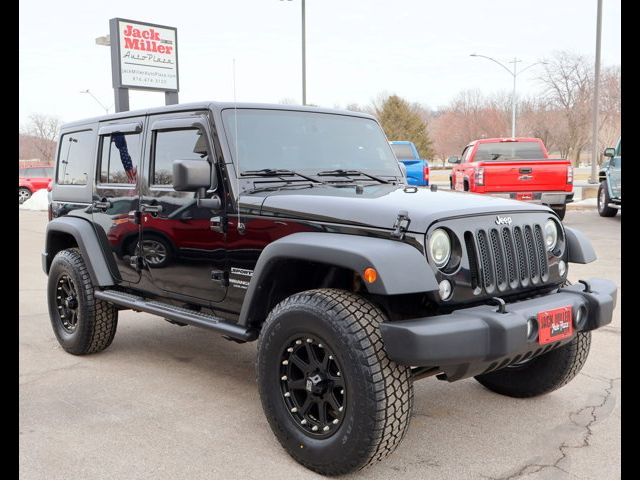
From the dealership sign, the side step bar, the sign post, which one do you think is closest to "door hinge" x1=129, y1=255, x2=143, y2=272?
the side step bar

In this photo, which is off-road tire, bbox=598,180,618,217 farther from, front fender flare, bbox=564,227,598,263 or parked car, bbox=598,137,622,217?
front fender flare, bbox=564,227,598,263

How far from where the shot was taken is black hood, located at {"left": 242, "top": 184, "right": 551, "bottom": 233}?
314cm

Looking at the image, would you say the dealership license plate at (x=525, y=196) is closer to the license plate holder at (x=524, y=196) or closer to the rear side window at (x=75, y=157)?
the license plate holder at (x=524, y=196)

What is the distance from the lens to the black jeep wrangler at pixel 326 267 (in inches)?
115

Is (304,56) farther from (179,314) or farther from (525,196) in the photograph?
(179,314)

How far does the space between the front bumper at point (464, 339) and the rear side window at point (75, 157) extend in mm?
3538

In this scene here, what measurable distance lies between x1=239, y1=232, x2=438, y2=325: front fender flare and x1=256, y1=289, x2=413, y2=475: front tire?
0.22 metres

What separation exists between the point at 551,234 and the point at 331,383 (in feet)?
5.17

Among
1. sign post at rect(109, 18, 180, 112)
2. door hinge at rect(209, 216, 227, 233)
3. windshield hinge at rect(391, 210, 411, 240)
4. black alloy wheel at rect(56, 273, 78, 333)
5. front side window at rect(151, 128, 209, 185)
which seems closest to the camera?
windshield hinge at rect(391, 210, 411, 240)

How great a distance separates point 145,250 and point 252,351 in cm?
132

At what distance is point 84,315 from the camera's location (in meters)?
5.06

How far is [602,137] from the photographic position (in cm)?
4416
